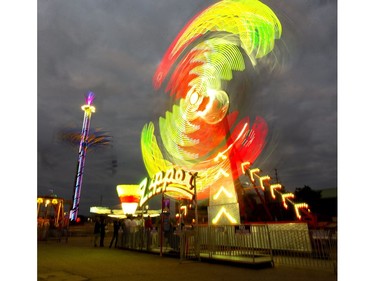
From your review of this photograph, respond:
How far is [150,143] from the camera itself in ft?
73.8

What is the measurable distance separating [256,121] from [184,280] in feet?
33.1

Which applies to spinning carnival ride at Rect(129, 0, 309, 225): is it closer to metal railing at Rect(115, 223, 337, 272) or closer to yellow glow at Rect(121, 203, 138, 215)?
metal railing at Rect(115, 223, 337, 272)

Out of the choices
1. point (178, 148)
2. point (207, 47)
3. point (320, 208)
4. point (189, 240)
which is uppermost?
point (207, 47)

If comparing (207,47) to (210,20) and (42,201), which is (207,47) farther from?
(42,201)

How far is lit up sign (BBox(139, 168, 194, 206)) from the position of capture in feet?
50.2

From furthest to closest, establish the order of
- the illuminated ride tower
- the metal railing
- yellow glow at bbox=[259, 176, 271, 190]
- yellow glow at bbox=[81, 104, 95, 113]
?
yellow glow at bbox=[81, 104, 95, 113] < the illuminated ride tower < yellow glow at bbox=[259, 176, 271, 190] < the metal railing

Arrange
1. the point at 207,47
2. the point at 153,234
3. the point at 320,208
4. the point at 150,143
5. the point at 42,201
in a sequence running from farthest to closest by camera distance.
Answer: the point at 320,208
the point at 42,201
the point at 150,143
the point at 207,47
the point at 153,234

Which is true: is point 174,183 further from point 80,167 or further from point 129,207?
point 80,167

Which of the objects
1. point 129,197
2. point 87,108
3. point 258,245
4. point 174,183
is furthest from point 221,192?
point 87,108

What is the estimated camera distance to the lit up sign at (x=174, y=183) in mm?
15312

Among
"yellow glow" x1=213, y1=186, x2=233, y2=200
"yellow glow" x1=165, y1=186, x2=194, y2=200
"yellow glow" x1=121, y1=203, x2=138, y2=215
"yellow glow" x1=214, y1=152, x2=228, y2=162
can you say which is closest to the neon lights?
"yellow glow" x1=121, y1=203, x2=138, y2=215

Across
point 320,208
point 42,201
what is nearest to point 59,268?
point 42,201

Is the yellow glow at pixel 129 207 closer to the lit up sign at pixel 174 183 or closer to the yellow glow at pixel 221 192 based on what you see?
the lit up sign at pixel 174 183

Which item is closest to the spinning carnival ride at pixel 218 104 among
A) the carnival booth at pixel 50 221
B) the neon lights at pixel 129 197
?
the neon lights at pixel 129 197
